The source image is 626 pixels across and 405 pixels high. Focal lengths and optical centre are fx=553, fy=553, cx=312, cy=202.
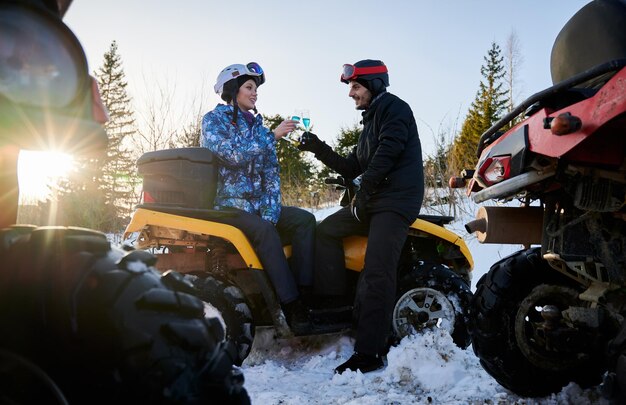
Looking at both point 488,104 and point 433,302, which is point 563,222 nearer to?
point 433,302

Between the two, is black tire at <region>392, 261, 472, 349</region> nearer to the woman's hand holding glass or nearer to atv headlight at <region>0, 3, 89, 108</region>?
the woman's hand holding glass

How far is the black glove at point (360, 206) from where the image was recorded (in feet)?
12.8

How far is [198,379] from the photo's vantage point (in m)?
0.92

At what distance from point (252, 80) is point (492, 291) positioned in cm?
247

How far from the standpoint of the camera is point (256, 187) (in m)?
4.10

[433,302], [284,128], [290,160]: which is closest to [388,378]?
[433,302]

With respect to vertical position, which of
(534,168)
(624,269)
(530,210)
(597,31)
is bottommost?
(624,269)

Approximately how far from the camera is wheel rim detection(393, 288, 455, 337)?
4.00 meters

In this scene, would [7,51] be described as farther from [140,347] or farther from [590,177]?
[590,177]

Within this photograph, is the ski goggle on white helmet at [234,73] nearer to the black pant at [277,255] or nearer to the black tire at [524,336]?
the black pant at [277,255]

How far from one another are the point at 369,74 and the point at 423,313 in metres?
1.83

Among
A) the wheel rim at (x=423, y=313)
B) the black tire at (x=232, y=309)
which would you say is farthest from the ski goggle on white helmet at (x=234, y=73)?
the wheel rim at (x=423, y=313)

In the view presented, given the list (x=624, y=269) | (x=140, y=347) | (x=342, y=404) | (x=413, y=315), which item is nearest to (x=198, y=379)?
(x=140, y=347)

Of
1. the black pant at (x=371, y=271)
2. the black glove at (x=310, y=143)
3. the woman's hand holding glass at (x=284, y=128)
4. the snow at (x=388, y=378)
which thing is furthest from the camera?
the black glove at (x=310, y=143)
